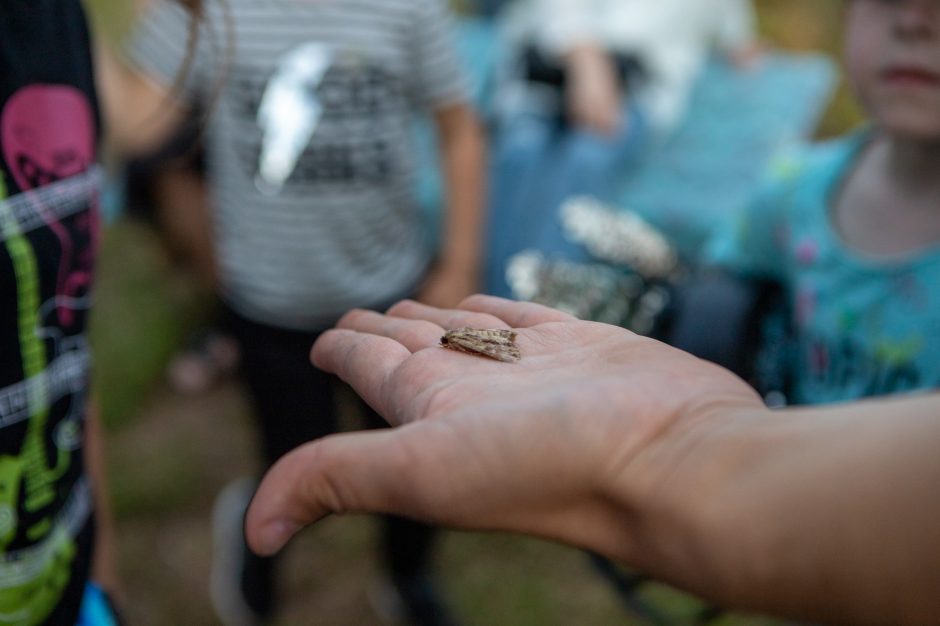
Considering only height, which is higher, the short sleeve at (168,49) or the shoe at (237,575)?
the short sleeve at (168,49)

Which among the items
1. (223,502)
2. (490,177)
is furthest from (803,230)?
(223,502)

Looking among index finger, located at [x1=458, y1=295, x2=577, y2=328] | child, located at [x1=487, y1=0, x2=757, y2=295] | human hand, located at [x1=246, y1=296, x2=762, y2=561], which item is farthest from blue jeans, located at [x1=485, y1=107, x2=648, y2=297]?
human hand, located at [x1=246, y1=296, x2=762, y2=561]

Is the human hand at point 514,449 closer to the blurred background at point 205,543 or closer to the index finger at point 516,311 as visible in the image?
the index finger at point 516,311

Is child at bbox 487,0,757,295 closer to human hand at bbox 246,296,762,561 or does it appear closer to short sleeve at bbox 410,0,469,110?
short sleeve at bbox 410,0,469,110

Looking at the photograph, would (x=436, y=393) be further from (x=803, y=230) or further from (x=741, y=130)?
(x=741, y=130)

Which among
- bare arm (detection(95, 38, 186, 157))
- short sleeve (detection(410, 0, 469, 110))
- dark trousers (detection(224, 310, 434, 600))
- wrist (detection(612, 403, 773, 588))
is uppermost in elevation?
short sleeve (detection(410, 0, 469, 110))

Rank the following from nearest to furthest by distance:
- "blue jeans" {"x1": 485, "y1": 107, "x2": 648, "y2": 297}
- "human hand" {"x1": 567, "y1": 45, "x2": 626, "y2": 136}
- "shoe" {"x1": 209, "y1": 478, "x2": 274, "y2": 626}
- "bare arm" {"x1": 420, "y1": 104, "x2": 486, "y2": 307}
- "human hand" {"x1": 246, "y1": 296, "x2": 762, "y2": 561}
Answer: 1. "human hand" {"x1": 246, "y1": 296, "x2": 762, "y2": 561}
2. "bare arm" {"x1": 420, "y1": 104, "x2": 486, "y2": 307}
3. "shoe" {"x1": 209, "y1": 478, "x2": 274, "y2": 626}
4. "blue jeans" {"x1": 485, "y1": 107, "x2": 648, "y2": 297}
5. "human hand" {"x1": 567, "y1": 45, "x2": 626, "y2": 136}

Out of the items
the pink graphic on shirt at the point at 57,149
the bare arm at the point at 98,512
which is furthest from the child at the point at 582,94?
the pink graphic on shirt at the point at 57,149
